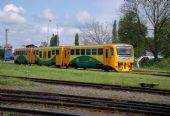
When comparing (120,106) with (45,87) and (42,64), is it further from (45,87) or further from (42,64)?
(42,64)

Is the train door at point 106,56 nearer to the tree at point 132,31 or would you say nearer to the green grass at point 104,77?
the green grass at point 104,77

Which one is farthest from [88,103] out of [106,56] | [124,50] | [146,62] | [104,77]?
[146,62]

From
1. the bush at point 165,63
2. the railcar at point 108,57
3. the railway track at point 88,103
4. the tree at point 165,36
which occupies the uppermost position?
the tree at point 165,36

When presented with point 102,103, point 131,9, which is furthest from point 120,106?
point 131,9

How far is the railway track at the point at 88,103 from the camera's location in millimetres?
15023

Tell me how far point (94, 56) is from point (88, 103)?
1148 inches

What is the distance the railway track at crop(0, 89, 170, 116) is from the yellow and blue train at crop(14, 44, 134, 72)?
81.1 ft

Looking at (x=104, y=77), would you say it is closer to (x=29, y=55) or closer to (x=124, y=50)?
(x=124, y=50)

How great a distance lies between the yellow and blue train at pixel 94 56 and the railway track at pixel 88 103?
24.7 metres

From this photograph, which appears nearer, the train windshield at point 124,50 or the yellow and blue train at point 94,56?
the yellow and blue train at point 94,56

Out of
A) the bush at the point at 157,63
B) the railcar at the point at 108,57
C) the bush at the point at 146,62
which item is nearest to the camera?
the railcar at the point at 108,57

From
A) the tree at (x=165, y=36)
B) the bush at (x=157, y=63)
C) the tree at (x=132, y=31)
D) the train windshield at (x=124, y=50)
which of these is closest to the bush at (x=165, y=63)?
the bush at (x=157, y=63)

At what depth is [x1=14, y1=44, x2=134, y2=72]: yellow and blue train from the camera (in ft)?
143

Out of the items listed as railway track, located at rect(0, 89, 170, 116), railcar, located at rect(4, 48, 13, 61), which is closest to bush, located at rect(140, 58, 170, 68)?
railcar, located at rect(4, 48, 13, 61)
